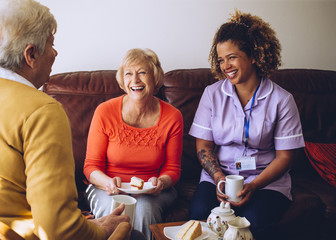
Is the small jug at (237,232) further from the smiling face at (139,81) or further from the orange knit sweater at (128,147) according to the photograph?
the smiling face at (139,81)

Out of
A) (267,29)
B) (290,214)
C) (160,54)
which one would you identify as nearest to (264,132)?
(290,214)

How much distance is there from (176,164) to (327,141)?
1229 millimetres

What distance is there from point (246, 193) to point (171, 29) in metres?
1.44

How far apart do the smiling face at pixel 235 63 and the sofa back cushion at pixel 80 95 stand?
2.37ft

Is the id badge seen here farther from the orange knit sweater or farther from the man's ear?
the man's ear

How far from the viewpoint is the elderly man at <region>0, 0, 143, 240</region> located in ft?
3.01

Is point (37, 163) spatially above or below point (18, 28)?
below

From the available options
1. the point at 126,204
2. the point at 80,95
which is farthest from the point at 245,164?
the point at 80,95

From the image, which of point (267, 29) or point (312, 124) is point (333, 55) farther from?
point (267, 29)

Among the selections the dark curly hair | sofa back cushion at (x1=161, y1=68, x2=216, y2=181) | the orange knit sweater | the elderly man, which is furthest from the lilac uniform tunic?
the elderly man

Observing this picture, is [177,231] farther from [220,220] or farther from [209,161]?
[209,161]

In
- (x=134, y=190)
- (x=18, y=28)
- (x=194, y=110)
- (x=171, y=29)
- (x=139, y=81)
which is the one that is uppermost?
(x=18, y=28)

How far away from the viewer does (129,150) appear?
6.61 ft

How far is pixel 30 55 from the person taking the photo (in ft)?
3.49
